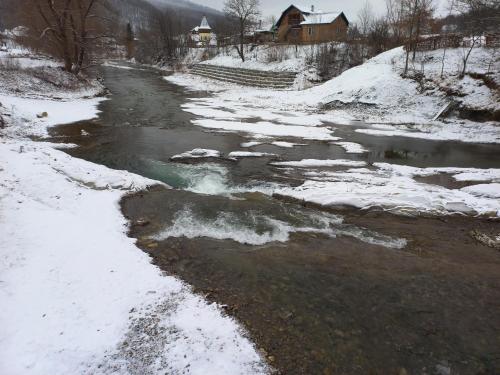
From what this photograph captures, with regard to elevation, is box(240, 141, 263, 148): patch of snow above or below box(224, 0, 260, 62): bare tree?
below

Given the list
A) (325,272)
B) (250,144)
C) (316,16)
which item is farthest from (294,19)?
(325,272)

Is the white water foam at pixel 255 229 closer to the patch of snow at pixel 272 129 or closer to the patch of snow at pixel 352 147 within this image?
the patch of snow at pixel 352 147

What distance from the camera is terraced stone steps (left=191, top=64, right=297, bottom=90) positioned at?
109 ft

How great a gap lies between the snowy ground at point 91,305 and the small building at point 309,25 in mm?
40129

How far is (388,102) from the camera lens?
21.9m

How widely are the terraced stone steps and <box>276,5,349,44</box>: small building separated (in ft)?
28.4

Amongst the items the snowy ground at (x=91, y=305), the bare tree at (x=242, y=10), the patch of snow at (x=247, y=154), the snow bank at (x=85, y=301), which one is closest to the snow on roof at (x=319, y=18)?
the bare tree at (x=242, y=10)

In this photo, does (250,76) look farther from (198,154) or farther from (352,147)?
(198,154)

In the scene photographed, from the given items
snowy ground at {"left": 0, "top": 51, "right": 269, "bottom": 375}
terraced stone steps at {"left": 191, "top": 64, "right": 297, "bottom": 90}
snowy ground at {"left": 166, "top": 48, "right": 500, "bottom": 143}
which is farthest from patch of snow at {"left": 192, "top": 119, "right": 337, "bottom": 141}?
terraced stone steps at {"left": 191, "top": 64, "right": 297, "bottom": 90}

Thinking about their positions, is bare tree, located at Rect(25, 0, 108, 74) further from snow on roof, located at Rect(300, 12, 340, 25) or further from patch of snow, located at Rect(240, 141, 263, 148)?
snow on roof, located at Rect(300, 12, 340, 25)

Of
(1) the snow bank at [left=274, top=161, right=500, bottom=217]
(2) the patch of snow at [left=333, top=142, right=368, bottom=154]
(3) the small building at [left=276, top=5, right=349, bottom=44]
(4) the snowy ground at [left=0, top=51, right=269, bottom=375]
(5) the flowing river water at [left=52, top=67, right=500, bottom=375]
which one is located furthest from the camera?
(3) the small building at [left=276, top=5, right=349, bottom=44]

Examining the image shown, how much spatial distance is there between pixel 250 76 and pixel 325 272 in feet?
112

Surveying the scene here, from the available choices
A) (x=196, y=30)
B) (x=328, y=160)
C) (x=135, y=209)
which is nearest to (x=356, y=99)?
(x=328, y=160)

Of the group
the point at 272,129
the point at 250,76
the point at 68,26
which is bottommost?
the point at 272,129
